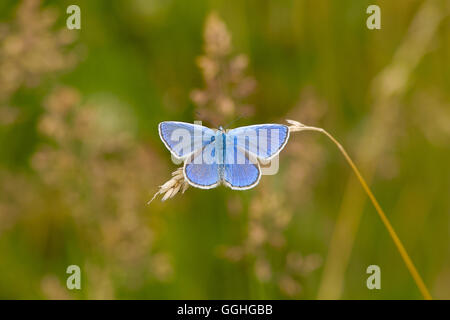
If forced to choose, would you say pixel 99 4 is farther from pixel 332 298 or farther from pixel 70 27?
pixel 332 298

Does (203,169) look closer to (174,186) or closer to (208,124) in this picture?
(174,186)

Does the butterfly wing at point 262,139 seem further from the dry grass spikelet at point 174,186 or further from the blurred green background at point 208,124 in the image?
the blurred green background at point 208,124

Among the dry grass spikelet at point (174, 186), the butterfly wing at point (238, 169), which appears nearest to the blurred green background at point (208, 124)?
the butterfly wing at point (238, 169)

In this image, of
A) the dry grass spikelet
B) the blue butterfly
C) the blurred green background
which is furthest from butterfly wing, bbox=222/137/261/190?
the blurred green background

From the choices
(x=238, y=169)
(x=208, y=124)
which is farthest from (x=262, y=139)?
Result: (x=208, y=124)

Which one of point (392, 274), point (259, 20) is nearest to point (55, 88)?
point (259, 20)

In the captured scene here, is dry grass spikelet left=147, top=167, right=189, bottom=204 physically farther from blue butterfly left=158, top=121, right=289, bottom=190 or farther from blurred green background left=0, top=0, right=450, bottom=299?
blurred green background left=0, top=0, right=450, bottom=299
